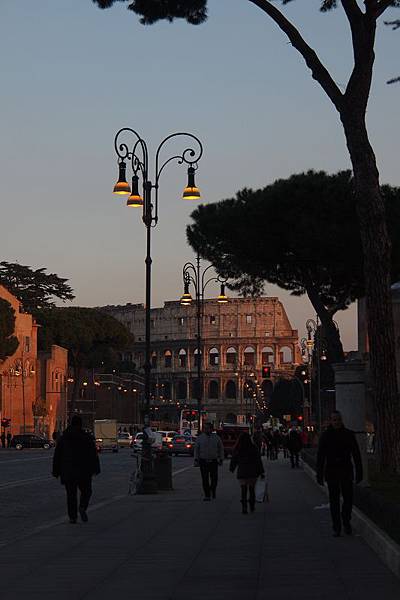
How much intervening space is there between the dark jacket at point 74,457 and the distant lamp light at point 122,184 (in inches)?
477

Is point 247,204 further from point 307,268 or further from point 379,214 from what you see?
point 379,214

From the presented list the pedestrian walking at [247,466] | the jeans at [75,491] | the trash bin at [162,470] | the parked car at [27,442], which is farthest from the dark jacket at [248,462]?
the parked car at [27,442]

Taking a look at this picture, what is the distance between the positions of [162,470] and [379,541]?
17.4m

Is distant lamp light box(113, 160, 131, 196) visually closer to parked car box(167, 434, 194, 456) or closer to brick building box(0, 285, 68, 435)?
parked car box(167, 434, 194, 456)

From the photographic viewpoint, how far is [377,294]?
2291cm

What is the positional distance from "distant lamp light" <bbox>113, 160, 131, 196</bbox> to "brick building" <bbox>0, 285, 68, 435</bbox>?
71581 mm

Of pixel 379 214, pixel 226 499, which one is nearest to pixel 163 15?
pixel 379 214

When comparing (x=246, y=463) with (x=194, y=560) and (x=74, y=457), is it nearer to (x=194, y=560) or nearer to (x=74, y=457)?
(x=74, y=457)

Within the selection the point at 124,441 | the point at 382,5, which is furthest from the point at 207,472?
the point at 124,441

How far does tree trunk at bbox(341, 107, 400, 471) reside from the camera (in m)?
22.8

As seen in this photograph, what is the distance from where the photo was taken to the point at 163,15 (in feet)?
78.3

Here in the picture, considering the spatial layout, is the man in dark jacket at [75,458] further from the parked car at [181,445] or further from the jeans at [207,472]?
the parked car at [181,445]

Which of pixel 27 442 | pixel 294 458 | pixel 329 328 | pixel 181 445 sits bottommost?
pixel 294 458

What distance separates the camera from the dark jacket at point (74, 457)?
17594mm
